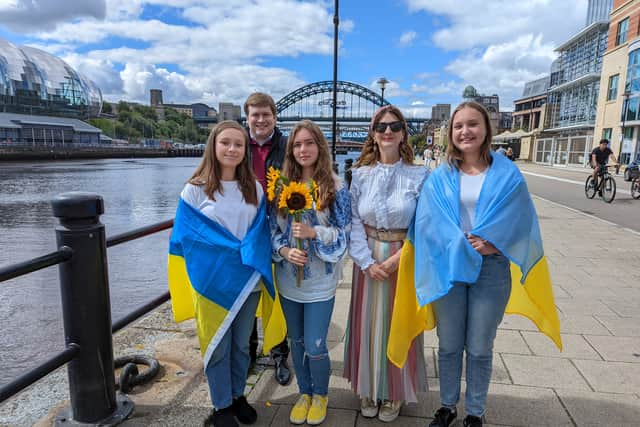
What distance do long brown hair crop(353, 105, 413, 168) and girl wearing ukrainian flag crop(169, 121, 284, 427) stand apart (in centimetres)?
62

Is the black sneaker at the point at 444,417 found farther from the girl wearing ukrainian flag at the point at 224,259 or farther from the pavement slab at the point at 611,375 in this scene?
the pavement slab at the point at 611,375

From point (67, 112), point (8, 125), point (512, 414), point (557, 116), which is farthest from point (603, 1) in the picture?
point (67, 112)

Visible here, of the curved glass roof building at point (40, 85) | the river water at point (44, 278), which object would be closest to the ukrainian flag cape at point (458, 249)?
the river water at point (44, 278)

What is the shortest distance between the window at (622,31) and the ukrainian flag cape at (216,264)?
123ft

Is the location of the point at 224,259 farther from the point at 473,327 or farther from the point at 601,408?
the point at 601,408

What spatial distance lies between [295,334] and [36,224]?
13.5m

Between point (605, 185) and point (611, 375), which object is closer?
point (611, 375)

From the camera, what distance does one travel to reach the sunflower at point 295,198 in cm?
203

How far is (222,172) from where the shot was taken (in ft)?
7.29

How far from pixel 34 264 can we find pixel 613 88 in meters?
38.1

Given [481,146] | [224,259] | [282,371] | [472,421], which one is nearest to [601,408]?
[472,421]

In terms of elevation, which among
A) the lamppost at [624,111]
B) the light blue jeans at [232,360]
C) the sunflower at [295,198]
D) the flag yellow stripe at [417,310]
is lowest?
the light blue jeans at [232,360]

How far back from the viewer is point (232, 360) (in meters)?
2.28

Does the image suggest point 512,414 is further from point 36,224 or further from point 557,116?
point 557,116
